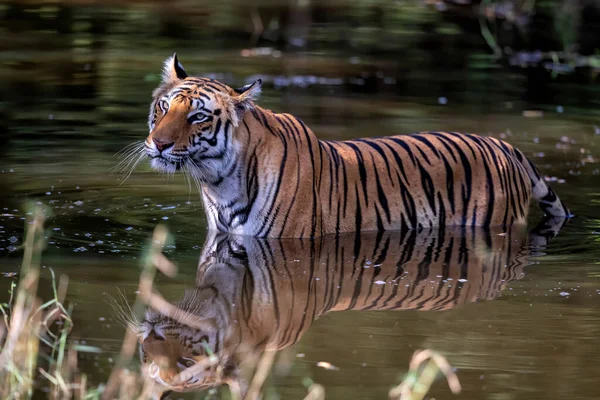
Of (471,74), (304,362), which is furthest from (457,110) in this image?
(304,362)

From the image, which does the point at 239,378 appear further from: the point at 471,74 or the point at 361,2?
the point at 361,2

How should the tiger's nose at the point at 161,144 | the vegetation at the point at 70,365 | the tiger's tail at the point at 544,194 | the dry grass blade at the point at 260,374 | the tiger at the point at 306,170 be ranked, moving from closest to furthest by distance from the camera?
the vegetation at the point at 70,365
the dry grass blade at the point at 260,374
the tiger's nose at the point at 161,144
the tiger at the point at 306,170
the tiger's tail at the point at 544,194

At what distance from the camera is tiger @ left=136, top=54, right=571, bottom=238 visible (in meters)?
6.49

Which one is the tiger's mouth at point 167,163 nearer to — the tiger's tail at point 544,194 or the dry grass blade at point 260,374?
the dry grass blade at point 260,374

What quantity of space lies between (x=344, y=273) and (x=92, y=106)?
16.4ft

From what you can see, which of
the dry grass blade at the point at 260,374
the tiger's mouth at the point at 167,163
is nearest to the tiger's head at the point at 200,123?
the tiger's mouth at the point at 167,163

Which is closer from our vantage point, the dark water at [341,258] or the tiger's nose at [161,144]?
the dark water at [341,258]

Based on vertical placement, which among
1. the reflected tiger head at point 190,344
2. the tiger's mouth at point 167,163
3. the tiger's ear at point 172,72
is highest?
the tiger's ear at point 172,72

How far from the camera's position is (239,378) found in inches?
174

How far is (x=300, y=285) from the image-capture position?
5.94m

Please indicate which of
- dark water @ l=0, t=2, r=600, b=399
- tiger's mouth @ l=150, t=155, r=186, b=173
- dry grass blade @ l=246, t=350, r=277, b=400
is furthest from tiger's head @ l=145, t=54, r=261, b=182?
dry grass blade @ l=246, t=350, r=277, b=400

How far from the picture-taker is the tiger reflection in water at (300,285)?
189 inches

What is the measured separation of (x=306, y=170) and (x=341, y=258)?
529mm

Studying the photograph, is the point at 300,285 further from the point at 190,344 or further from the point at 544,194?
the point at 544,194
